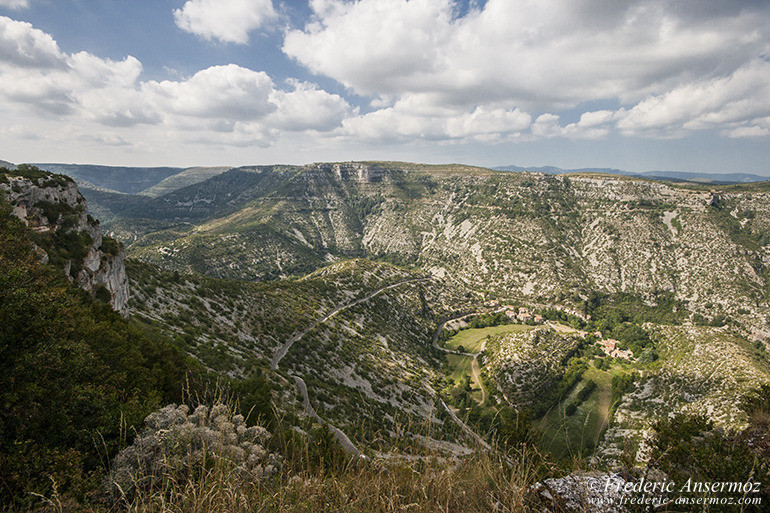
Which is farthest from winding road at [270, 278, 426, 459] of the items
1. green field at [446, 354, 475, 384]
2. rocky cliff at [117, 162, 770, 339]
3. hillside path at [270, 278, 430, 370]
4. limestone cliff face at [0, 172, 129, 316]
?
rocky cliff at [117, 162, 770, 339]

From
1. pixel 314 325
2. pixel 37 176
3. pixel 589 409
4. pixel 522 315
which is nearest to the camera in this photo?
pixel 37 176

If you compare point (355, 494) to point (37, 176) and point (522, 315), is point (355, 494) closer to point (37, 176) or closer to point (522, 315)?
point (37, 176)

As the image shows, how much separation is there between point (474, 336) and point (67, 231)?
91.0 meters

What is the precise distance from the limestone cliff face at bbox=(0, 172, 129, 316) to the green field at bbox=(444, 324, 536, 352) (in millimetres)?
76849

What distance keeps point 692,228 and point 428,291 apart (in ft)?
404

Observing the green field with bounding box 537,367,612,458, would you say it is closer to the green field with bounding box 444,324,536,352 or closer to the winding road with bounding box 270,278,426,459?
the green field with bounding box 444,324,536,352

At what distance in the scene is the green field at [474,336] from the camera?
85.4m

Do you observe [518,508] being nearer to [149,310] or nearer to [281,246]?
[149,310]

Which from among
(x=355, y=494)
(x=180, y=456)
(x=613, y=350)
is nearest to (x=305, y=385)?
(x=180, y=456)

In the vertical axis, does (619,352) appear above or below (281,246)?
below

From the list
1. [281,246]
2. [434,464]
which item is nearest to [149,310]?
[434,464]

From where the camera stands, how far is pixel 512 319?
A: 357 feet

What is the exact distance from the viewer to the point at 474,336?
93.2 meters

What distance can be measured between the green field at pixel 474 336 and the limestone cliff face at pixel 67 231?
76.8 meters
